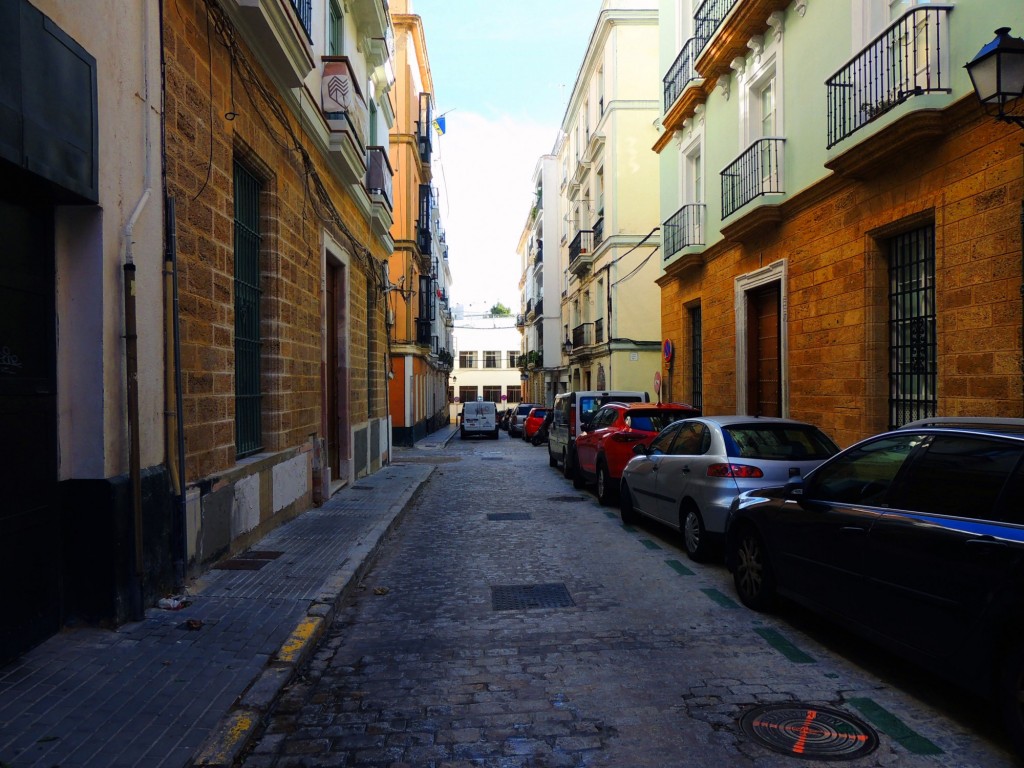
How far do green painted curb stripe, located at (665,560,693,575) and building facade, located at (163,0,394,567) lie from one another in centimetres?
419

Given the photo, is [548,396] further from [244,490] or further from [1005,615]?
[1005,615]

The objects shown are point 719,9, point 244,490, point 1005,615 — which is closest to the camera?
point 1005,615

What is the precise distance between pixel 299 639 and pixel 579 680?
182 cm

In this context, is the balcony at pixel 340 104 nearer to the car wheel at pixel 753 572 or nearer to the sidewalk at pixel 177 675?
the sidewalk at pixel 177 675

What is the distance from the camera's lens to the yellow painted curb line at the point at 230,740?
3332 millimetres

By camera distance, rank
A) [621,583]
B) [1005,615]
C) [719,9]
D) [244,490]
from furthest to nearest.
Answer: [719,9], [244,490], [621,583], [1005,615]

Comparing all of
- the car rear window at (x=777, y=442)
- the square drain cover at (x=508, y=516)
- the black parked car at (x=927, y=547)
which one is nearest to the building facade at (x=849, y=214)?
the car rear window at (x=777, y=442)

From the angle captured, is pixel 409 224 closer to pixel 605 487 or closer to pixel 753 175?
pixel 753 175

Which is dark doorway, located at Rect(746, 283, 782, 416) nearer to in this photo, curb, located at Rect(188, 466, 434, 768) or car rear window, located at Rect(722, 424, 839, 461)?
car rear window, located at Rect(722, 424, 839, 461)

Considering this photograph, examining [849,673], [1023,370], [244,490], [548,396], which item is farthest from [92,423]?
[548,396]

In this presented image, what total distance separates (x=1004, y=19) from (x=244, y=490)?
8483 mm

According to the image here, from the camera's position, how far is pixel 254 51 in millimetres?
7770

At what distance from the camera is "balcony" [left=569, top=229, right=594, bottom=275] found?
3163 centimetres

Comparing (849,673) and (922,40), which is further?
(922,40)
